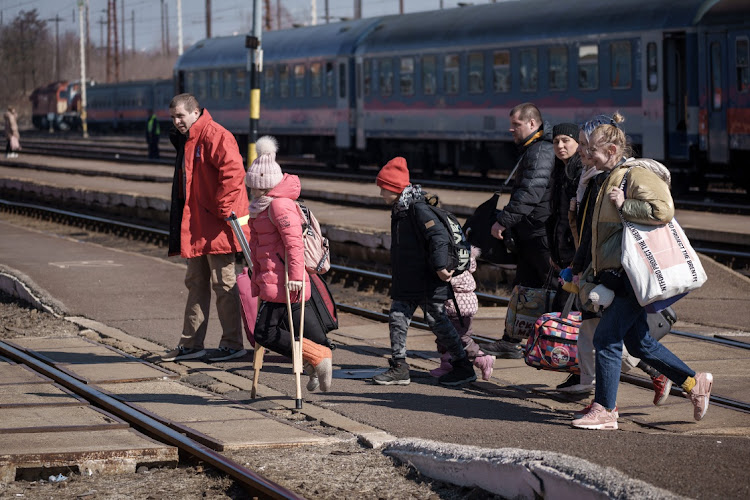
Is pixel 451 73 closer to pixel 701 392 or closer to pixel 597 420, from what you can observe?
pixel 701 392

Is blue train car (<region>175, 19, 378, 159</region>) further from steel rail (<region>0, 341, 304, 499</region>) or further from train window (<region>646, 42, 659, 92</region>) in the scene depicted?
steel rail (<region>0, 341, 304, 499</region>)

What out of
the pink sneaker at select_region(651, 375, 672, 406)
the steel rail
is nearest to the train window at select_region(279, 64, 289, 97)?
the steel rail

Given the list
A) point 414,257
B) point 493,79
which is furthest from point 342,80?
point 414,257

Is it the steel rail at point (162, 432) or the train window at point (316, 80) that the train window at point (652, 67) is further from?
the steel rail at point (162, 432)

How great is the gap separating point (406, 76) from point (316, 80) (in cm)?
460

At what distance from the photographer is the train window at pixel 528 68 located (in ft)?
80.5

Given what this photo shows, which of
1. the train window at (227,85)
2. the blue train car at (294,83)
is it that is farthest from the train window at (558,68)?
the train window at (227,85)

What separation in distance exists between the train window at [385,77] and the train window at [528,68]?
5.23 metres

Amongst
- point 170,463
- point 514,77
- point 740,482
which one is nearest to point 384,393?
point 170,463

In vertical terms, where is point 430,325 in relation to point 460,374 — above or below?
above

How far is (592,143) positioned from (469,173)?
85.0ft

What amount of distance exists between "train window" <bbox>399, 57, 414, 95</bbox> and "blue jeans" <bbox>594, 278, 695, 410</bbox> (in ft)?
73.9

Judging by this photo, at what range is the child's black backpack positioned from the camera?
24.8 feet

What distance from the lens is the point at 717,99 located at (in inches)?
801
